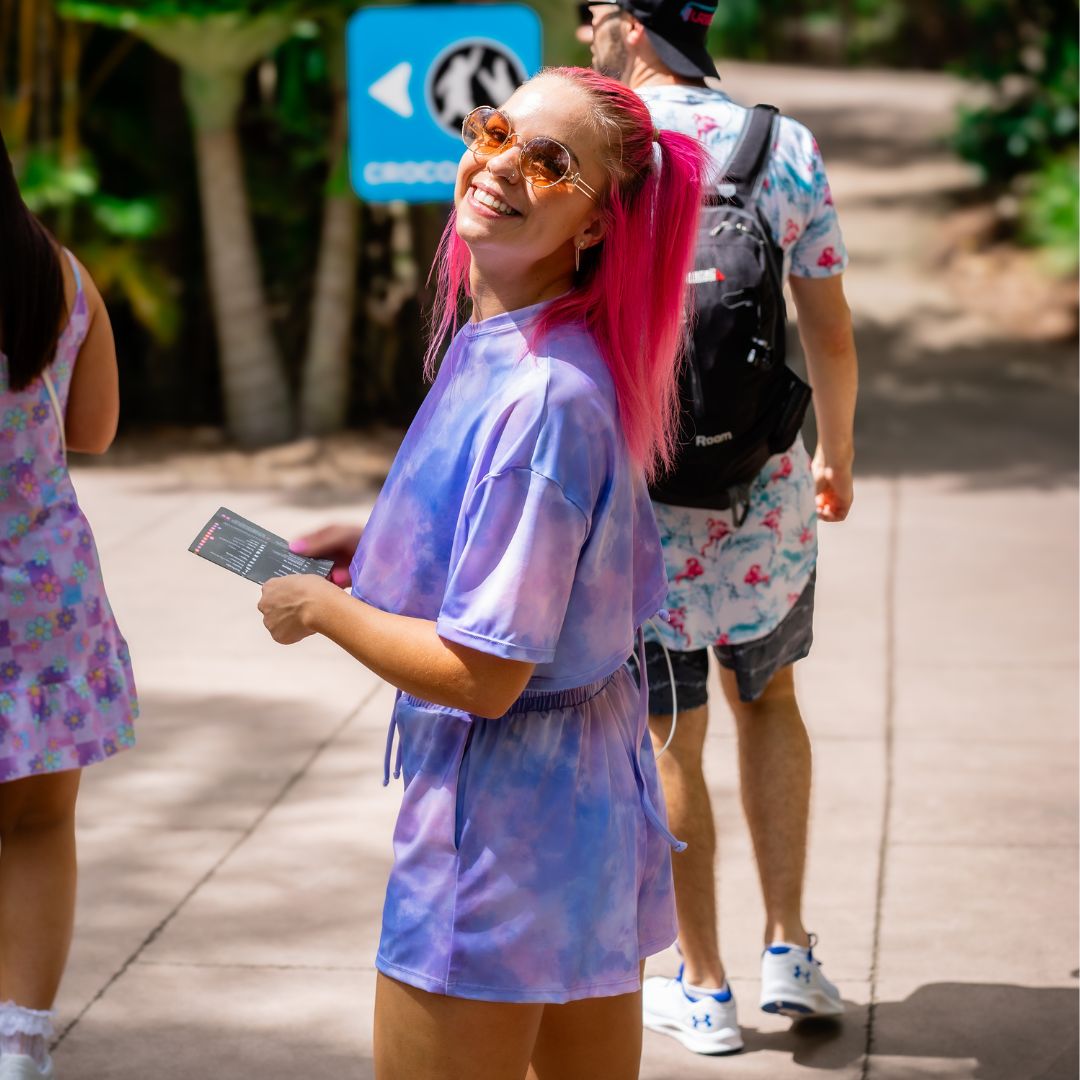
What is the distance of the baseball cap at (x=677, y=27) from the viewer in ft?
11.1

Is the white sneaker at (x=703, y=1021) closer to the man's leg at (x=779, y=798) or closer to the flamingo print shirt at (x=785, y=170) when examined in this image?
the man's leg at (x=779, y=798)

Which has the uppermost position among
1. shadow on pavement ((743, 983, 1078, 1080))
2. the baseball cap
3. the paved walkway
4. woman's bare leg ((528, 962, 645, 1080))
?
the baseball cap

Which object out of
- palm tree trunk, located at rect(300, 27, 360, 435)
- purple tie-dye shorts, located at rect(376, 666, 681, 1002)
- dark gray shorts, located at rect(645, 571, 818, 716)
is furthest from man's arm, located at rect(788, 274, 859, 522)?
palm tree trunk, located at rect(300, 27, 360, 435)

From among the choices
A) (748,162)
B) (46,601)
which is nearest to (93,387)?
(46,601)

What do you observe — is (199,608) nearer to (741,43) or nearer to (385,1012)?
(385,1012)

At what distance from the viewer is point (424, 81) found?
7.64 metres

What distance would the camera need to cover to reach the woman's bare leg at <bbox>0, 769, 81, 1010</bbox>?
3234 millimetres

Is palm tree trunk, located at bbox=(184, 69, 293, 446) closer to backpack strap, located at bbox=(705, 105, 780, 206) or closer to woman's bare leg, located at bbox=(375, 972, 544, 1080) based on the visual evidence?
backpack strap, located at bbox=(705, 105, 780, 206)

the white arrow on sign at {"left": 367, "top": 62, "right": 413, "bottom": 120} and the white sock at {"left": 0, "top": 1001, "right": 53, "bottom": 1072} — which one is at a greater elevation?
the white arrow on sign at {"left": 367, "top": 62, "right": 413, "bottom": 120}

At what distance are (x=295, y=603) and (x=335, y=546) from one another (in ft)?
0.94

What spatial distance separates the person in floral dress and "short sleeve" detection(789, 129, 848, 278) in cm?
136

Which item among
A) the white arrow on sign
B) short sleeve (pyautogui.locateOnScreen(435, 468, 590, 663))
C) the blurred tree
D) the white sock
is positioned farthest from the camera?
the blurred tree

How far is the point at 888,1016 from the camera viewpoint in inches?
146

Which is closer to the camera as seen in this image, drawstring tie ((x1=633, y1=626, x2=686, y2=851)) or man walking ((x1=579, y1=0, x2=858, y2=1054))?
drawstring tie ((x1=633, y1=626, x2=686, y2=851))
